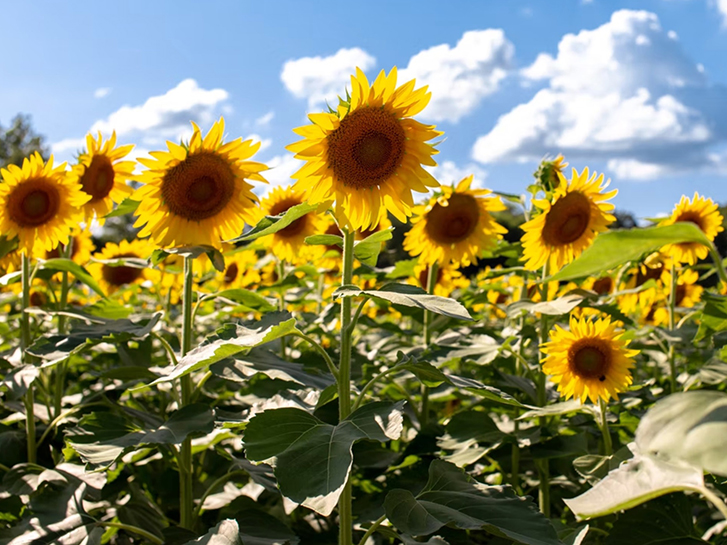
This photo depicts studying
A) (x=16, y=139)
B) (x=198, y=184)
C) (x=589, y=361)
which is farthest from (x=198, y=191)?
(x=16, y=139)

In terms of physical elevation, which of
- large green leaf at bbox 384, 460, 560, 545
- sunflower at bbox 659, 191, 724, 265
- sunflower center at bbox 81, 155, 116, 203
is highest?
sunflower at bbox 659, 191, 724, 265

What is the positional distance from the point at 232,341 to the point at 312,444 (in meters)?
0.34

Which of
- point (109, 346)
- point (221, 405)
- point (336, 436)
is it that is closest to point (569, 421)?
point (221, 405)

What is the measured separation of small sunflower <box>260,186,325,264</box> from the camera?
13.4 ft

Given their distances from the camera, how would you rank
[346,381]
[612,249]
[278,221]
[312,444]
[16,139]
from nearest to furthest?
[612,249], [312,444], [278,221], [346,381], [16,139]

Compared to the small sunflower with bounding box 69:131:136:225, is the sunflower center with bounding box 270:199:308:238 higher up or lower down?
higher up

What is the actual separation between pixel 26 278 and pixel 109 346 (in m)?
0.80

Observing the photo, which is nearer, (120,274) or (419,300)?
(419,300)

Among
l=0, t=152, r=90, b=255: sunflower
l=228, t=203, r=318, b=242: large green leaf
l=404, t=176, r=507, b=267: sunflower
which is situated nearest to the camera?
l=228, t=203, r=318, b=242: large green leaf

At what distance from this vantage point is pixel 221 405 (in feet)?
12.1

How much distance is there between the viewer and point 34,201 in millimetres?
3051

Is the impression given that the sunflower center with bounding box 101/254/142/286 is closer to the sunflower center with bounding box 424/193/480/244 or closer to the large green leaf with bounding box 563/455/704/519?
the sunflower center with bounding box 424/193/480/244

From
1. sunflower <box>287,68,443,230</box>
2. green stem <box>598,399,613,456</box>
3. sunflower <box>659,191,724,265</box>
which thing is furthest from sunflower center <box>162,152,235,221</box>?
sunflower <box>659,191,724,265</box>

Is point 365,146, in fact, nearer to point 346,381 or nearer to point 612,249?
point 346,381
